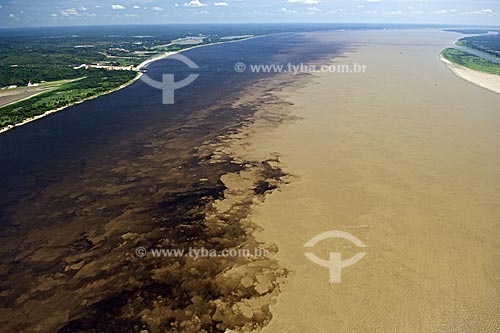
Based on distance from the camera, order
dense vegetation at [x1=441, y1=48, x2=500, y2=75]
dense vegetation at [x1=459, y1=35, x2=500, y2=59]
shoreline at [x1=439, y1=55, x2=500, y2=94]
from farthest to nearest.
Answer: dense vegetation at [x1=459, y1=35, x2=500, y2=59], dense vegetation at [x1=441, y1=48, x2=500, y2=75], shoreline at [x1=439, y1=55, x2=500, y2=94]

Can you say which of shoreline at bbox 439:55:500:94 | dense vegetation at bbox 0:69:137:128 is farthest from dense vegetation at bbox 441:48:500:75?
dense vegetation at bbox 0:69:137:128

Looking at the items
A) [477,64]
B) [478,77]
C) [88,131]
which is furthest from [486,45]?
[88,131]

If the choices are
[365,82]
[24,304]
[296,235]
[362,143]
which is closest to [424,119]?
[362,143]

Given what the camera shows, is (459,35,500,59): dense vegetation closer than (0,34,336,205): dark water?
No

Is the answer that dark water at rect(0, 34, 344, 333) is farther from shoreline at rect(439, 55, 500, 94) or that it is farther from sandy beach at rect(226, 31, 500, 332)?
Result: shoreline at rect(439, 55, 500, 94)

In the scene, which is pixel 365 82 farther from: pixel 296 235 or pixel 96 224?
pixel 96 224

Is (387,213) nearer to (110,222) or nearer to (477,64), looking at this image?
(110,222)

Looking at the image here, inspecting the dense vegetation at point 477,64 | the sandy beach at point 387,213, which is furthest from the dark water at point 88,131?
the dense vegetation at point 477,64
